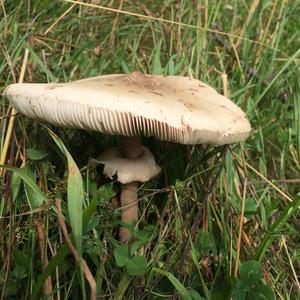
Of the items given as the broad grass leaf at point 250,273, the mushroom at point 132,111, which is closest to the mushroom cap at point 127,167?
the mushroom at point 132,111

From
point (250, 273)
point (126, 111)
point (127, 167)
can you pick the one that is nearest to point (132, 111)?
point (126, 111)

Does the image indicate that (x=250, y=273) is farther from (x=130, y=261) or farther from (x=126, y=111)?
(x=126, y=111)

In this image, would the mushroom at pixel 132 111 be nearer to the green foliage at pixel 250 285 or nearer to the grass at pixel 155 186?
the grass at pixel 155 186

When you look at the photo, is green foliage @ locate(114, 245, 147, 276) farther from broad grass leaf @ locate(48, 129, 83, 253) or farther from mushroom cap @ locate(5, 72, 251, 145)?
mushroom cap @ locate(5, 72, 251, 145)

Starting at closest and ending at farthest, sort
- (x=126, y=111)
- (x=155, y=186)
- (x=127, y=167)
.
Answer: (x=126, y=111) → (x=127, y=167) → (x=155, y=186)

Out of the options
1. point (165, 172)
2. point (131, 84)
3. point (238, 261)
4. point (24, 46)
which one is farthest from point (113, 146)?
point (238, 261)

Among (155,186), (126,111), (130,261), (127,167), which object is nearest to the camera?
(126,111)
